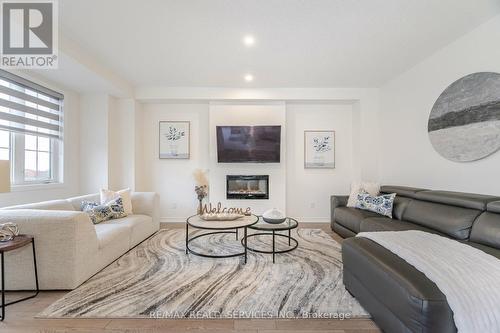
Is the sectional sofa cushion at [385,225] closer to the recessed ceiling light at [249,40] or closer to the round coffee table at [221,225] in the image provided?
the round coffee table at [221,225]

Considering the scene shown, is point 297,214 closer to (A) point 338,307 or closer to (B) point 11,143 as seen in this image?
(A) point 338,307

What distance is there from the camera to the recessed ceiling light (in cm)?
259

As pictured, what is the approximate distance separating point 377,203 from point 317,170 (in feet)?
5.01

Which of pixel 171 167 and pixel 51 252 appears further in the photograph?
pixel 171 167

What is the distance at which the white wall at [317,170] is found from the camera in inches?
181

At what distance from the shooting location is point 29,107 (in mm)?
3203

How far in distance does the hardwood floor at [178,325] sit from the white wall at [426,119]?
86.7 inches

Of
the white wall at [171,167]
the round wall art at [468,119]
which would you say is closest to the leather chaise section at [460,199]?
the round wall art at [468,119]

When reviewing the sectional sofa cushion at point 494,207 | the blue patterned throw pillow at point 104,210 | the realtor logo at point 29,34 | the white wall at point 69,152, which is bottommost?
the blue patterned throw pillow at point 104,210

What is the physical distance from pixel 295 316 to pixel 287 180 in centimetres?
306

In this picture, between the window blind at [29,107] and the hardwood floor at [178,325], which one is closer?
the hardwood floor at [178,325]

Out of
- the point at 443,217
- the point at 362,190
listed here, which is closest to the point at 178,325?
the point at 443,217

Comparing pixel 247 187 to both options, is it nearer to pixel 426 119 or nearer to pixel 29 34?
pixel 426 119

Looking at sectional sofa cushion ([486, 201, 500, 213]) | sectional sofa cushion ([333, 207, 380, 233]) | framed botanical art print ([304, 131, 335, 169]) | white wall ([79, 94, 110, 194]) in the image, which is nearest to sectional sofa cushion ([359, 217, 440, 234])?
sectional sofa cushion ([333, 207, 380, 233])
